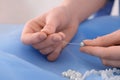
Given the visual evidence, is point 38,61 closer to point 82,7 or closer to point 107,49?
point 107,49

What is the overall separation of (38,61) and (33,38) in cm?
5

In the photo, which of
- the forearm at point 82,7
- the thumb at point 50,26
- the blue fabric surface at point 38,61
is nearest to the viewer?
the blue fabric surface at point 38,61

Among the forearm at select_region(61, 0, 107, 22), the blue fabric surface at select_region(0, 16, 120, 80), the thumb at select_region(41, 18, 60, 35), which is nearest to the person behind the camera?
the blue fabric surface at select_region(0, 16, 120, 80)

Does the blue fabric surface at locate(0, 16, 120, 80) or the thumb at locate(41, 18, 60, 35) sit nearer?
the blue fabric surface at locate(0, 16, 120, 80)

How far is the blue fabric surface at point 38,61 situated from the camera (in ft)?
Result: 1.22

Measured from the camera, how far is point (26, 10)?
140cm

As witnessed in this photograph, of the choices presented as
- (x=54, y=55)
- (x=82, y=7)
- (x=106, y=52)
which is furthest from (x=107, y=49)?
(x=82, y=7)

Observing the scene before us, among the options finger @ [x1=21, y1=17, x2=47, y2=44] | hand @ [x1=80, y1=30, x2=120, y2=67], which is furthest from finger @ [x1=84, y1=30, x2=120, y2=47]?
finger @ [x1=21, y1=17, x2=47, y2=44]

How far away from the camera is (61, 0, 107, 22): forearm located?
2.24 ft

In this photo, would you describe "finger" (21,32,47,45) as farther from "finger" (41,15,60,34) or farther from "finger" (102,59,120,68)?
"finger" (102,59,120,68)

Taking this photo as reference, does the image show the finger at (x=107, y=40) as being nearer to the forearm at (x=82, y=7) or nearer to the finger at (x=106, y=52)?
the finger at (x=106, y=52)

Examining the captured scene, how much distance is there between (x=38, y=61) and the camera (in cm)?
47

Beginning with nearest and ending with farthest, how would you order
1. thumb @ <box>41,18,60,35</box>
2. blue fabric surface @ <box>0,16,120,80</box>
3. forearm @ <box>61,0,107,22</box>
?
blue fabric surface @ <box>0,16,120,80</box> → thumb @ <box>41,18,60,35</box> → forearm @ <box>61,0,107,22</box>

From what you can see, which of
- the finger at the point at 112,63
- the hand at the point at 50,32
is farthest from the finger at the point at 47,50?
the finger at the point at 112,63
